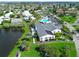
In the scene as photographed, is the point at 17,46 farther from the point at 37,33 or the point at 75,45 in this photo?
the point at 75,45

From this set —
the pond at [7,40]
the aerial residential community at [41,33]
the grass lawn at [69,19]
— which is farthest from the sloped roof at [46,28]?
the pond at [7,40]

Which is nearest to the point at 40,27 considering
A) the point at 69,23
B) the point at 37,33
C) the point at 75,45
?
the point at 37,33

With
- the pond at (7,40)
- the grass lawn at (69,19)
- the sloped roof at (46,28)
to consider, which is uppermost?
the grass lawn at (69,19)

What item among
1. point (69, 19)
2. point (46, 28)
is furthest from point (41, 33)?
point (69, 19)

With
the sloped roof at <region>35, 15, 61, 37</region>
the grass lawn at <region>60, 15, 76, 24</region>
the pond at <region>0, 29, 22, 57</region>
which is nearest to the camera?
the pond at <region>0, 29, 22, 57</region>

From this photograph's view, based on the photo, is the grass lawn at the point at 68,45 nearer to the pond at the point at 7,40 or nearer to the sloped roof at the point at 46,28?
the sloped roof at the point at 46,28

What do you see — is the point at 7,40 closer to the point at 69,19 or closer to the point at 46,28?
the point at 46,28

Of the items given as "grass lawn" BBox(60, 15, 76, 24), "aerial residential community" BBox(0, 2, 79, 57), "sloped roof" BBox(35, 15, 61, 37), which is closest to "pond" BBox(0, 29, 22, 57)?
"aerial residential community" BBox(0, 2, 79, 57)

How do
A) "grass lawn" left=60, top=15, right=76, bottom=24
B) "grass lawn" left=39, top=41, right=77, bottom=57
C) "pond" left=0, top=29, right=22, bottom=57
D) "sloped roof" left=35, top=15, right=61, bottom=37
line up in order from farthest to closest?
"grass lawn" left=60, top=15, right=76, bottom=24, "sloped roof" left=35, top=15, right=61, bottom=37, "pond" left=0, top=29, right=22, bottom=57, "grass lawn" left=39, top=41, right=77, bottom=57

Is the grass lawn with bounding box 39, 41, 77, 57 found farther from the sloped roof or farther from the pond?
the pond
